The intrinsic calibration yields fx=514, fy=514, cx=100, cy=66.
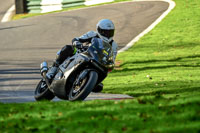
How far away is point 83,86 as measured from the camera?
8.86 meters

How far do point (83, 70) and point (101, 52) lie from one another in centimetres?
45

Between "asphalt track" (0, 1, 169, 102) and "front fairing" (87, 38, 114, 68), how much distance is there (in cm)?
246

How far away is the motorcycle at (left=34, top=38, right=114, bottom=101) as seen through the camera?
8906 mm

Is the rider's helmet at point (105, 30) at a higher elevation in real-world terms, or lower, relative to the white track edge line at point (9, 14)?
higher

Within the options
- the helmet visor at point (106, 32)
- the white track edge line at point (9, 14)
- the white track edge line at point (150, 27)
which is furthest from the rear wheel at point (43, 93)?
the white track edge line at point (9, 14)

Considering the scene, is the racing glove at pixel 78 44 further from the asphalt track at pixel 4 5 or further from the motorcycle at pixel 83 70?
the asphalt track at pixel 4 5

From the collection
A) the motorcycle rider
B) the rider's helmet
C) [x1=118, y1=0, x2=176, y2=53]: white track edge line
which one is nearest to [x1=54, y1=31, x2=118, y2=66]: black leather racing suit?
the motorcycle rider

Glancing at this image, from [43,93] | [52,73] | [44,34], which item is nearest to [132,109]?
[52,73]

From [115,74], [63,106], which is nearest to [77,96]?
[63,106]

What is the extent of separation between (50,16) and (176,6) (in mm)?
7474

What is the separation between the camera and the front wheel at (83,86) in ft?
28.7

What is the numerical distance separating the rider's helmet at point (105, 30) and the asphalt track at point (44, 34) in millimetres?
2463

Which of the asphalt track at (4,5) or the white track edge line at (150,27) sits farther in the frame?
the asphalt track at (4,5)

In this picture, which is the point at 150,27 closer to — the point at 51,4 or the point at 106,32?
the point at 51,4
